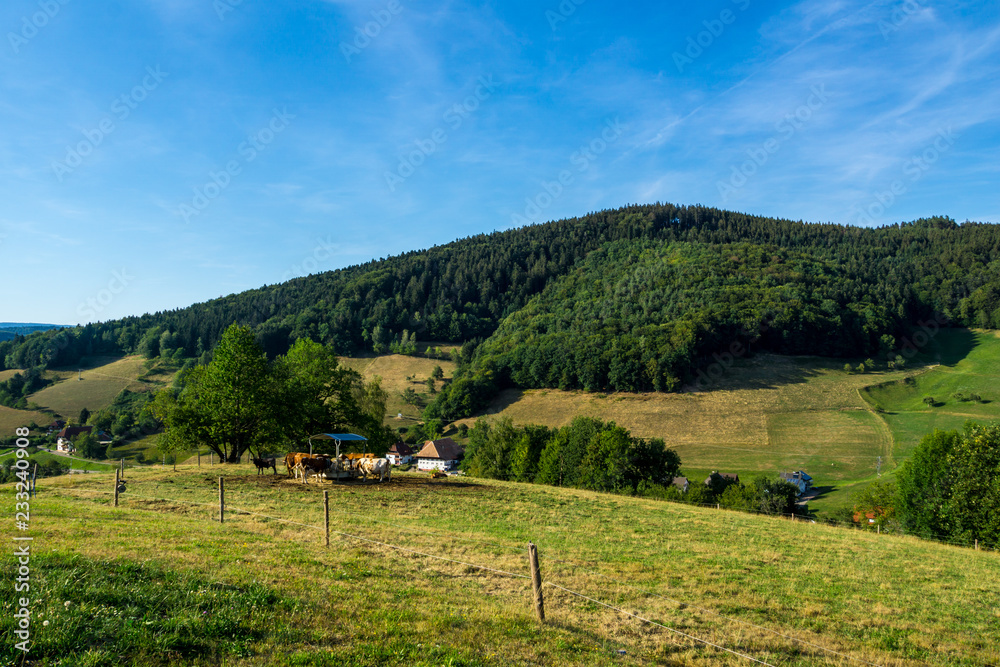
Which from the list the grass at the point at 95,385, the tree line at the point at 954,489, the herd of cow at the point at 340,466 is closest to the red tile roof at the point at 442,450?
Result: the herd of cow at the point at 340,466

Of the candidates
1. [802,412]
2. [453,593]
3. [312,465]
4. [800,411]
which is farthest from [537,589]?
[800,411]

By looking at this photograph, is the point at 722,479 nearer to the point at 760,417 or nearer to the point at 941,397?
the point at 760,417

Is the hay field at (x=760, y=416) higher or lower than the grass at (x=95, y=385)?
lower

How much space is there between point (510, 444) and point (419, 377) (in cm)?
7310

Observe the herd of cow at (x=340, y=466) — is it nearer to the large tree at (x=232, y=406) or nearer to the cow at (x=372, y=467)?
the cow at (x=372, y=467)

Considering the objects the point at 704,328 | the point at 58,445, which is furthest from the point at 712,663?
the point at 704,328

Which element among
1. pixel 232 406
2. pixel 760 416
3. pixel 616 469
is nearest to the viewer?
pixel 232 406

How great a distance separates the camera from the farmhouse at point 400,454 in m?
95.4

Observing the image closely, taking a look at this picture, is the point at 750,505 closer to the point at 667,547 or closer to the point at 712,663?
the point at 667,547

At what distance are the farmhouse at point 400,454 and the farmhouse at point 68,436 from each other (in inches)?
2003

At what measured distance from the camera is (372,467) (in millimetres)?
30375

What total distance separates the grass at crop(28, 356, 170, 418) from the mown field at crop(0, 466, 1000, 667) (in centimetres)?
11664

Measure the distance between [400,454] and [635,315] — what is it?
7788cm

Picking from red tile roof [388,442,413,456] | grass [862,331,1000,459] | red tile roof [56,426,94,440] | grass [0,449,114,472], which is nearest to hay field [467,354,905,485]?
grass [862,331,1000,459]
